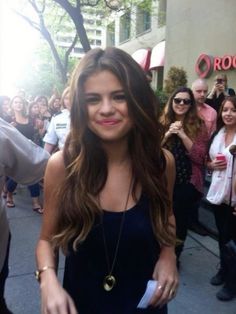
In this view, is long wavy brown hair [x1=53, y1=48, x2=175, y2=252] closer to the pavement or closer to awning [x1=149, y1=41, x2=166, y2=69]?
the pavement

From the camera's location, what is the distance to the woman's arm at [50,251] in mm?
1330

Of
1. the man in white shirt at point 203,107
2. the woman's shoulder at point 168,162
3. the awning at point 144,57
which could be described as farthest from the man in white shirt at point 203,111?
the awning at point 144,57

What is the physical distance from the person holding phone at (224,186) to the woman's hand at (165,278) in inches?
76.8

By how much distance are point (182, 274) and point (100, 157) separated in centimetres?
273

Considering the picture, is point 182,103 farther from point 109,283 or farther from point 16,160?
point 109,283

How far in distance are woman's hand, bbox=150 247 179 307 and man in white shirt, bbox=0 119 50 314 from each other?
95cm

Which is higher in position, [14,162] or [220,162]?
[14,162]

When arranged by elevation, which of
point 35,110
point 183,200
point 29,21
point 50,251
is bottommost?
point 183,200

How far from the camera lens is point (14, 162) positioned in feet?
6.82

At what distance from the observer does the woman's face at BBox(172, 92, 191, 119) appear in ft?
12.3

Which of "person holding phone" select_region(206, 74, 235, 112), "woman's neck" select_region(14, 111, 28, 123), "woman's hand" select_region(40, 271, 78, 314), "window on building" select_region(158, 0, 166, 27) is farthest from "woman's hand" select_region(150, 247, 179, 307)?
"window on building" select_region(158, 0, 166, 27)

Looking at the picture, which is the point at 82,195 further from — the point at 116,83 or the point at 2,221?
the point at 2,221

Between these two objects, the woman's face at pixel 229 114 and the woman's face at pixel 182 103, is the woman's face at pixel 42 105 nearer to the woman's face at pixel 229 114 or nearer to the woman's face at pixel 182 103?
the woman's face at pixel 182 103

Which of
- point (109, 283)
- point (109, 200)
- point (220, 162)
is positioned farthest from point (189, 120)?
point (109, 283)
